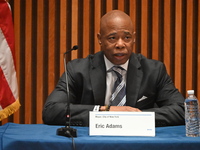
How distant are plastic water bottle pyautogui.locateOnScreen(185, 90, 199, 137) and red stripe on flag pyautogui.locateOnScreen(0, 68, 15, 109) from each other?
66.0 inches

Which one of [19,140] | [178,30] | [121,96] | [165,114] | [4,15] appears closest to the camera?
[19,140]

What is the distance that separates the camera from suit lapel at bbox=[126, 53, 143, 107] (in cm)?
211

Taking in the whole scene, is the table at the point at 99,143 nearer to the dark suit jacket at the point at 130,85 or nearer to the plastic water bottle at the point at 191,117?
the plastic water bottle at the point at 191,117

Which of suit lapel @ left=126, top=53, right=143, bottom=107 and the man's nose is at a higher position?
the man's nose

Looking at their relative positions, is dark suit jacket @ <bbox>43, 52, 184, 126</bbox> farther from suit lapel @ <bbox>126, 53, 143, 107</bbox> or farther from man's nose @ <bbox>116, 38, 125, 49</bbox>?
man's nose @ <bbox>116, 38, 125, 49</bbox>

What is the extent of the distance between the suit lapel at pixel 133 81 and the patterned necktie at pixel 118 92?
0.03m

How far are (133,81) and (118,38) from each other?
33cm

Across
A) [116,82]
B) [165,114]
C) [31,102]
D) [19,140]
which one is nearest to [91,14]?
[31,102]

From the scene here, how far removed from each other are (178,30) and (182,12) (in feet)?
0.77

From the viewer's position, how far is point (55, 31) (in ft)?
10.9

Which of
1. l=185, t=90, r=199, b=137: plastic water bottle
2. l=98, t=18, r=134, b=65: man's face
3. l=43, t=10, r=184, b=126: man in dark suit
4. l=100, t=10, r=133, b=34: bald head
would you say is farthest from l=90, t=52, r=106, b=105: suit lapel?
l=185, t=90, r=199, b=137: plastic water bottle

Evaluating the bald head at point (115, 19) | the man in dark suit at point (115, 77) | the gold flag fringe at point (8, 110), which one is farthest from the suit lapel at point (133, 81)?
the gold flag fringe at point (8, 110)

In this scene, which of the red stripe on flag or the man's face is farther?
the red stripe on flag

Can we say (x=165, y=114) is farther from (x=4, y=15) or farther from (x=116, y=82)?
(x=4, y=15)
